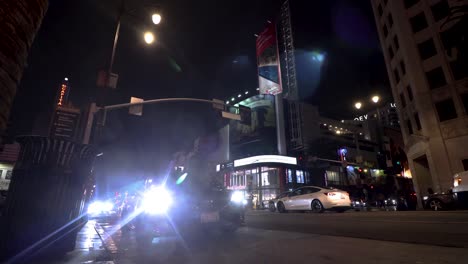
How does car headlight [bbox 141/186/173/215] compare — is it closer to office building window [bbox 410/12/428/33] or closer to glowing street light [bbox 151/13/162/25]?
glowing street light [bbox 151/13/162/25]

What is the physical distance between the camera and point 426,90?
2300cm

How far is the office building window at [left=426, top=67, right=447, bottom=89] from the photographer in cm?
2258

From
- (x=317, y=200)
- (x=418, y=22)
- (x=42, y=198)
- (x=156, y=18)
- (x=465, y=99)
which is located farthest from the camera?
(x=418, y=22)

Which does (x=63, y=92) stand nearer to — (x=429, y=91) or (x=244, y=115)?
(x=244, y=115)

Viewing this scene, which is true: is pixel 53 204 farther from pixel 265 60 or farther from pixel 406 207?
pixel 265 60

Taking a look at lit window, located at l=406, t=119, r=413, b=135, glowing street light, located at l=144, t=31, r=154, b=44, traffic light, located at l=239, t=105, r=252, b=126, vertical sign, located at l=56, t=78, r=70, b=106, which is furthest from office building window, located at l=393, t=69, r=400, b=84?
vertical sign, located at l=56, t=78, r=70, b=106

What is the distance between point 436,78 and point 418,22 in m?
6.85

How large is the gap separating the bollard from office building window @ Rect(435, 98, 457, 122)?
29085 millimetres

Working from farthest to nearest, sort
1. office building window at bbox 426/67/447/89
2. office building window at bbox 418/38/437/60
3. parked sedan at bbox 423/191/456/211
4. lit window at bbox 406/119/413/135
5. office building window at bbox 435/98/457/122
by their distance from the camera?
lit window at bbox 406/119/413/135 < office building window at bbox 418/38/437/60 < office building window at bbox 426/67/447/89 < office building window at bbox 435/98/457/122 < parked sedan at bbox 423/191/456/211

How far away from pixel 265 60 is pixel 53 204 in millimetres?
25097

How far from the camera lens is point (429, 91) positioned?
2288 centimetres

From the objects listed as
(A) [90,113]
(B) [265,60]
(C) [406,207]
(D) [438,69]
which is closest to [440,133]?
(D) [438,69]

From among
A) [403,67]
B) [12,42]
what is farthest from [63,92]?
[403,67]

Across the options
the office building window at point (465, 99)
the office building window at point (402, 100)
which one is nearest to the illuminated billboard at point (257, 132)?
the office building window at point (402, 100)
